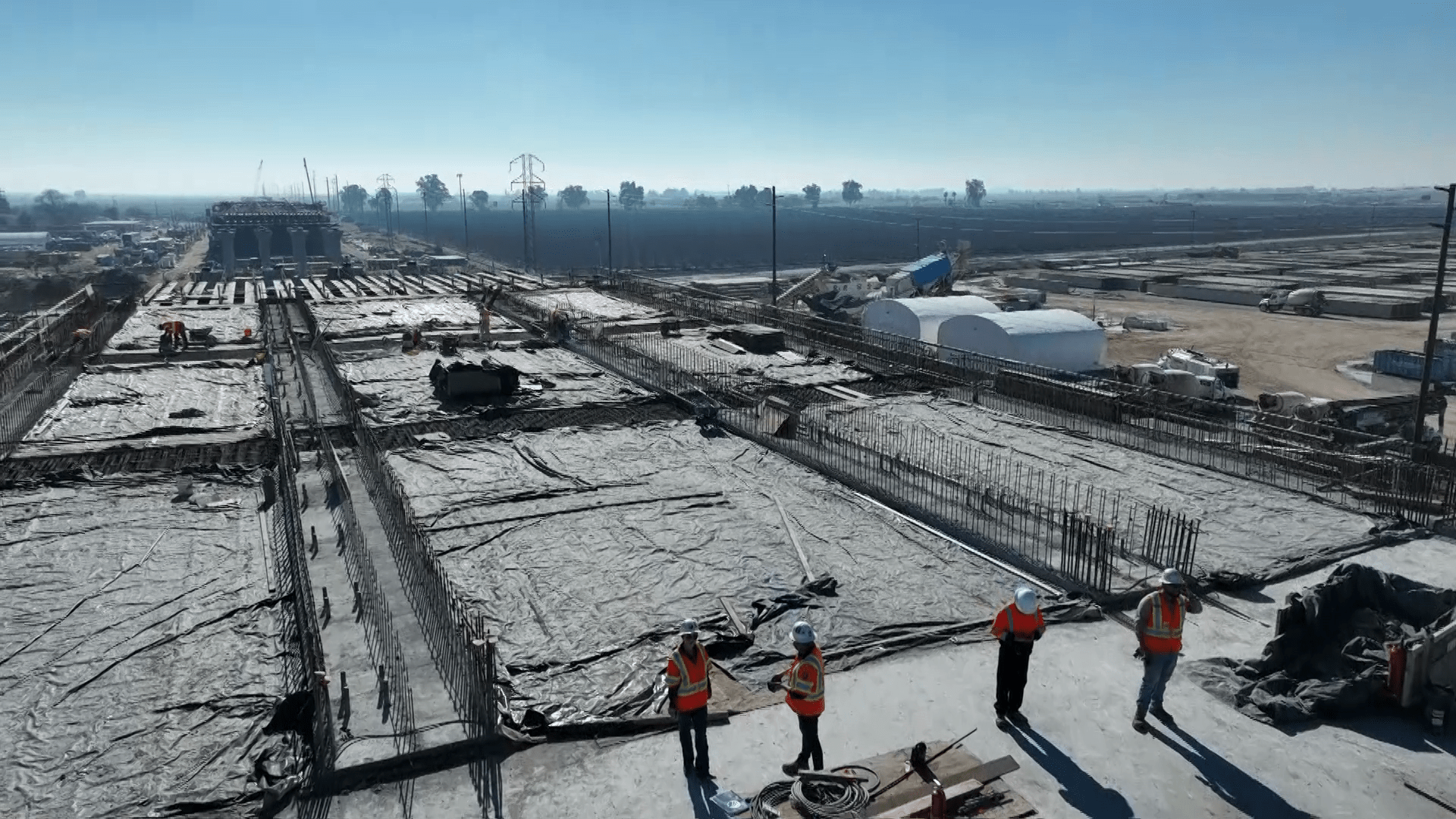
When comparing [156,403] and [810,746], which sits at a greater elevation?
[156,403]

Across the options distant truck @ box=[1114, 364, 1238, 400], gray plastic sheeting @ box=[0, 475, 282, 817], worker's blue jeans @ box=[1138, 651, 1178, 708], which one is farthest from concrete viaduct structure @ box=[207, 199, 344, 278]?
worker's blue jeans @ box=[1138, 651, 1178, 708]

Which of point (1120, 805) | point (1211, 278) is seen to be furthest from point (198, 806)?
point (1211, 278)

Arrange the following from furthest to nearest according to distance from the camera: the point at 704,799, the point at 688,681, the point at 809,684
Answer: the point at 704,799, the point at 688,681, the point at 809,684

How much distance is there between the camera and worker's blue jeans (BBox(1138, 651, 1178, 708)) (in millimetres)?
8773

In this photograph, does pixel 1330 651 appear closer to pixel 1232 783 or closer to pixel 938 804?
pixel 1232 783

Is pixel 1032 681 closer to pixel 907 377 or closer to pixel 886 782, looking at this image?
pixel 886 782

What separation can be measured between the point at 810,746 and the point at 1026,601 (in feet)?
7.74

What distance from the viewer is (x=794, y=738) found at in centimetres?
893

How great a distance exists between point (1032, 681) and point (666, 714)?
3.90 metres

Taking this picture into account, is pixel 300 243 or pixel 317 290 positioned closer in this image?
pixel 317 290

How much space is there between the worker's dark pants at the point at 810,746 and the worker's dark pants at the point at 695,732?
82 centimetres

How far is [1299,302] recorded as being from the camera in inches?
1973

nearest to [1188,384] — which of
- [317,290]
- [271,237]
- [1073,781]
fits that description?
[1073,781]

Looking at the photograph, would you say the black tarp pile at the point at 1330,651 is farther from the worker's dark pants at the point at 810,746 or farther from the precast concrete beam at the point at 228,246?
the precast concrete beam at the point at 228,246
